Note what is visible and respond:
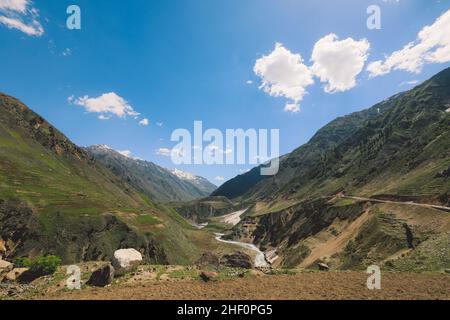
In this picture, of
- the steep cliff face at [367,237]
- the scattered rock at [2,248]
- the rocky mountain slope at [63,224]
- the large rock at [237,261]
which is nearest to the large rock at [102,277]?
the large rock at [237,261]

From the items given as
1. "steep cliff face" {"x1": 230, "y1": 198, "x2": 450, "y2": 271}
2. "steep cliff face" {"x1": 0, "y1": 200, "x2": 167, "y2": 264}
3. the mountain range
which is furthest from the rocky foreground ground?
"steep cliff face" {"x1": 0, "y1": 200, "x2": 167, "y2": 264}

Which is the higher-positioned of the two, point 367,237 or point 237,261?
point 367,237

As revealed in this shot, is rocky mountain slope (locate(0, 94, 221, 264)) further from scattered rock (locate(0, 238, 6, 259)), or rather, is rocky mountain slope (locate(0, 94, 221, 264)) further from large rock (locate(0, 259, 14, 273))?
large rock (locate(0, 259, 14, 273))

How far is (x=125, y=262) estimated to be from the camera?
3656 cm

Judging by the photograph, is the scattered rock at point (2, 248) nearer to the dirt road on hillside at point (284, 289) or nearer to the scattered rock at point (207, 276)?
the dirt road on hillside at point (284, 289)

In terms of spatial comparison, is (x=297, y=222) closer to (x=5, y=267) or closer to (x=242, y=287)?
(x=242, y=287)

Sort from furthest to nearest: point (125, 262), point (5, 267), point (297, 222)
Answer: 1. point (297, 222)
2. point (5, 267)
3. point (125, 262)

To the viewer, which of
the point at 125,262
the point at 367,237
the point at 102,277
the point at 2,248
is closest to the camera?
the point at 102,277

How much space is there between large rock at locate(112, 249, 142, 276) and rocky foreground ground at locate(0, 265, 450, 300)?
3.49 feet

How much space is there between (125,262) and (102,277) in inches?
142

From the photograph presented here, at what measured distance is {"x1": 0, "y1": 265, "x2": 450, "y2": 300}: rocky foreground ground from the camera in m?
27.7

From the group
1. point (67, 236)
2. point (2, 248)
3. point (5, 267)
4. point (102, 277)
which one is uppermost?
point (102, 277)

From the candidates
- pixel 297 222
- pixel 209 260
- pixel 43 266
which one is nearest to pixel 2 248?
pixel 43 266
